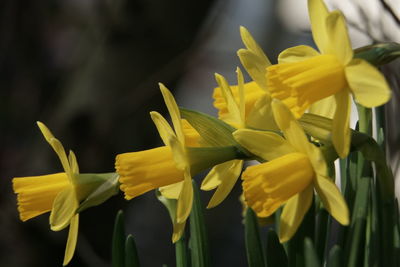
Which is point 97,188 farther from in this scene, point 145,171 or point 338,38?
point 338,38

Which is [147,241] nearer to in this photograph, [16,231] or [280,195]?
[16,231]

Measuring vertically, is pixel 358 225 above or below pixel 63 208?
below

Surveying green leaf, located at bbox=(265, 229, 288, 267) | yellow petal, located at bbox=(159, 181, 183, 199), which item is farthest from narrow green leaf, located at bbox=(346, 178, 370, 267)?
yellow petal, located at bbox=(159, 181, 183, 199)

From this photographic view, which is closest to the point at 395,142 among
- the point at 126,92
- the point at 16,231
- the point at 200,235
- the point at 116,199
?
the point at 200,235

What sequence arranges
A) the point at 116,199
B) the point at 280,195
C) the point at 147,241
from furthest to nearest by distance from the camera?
the point at 147,241
the point at 116,199
the point at 280,195

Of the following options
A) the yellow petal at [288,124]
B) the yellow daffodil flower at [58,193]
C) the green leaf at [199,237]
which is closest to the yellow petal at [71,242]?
the yellow daffodil flower at [58,193]

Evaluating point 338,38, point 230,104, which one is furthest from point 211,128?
point 338,38
